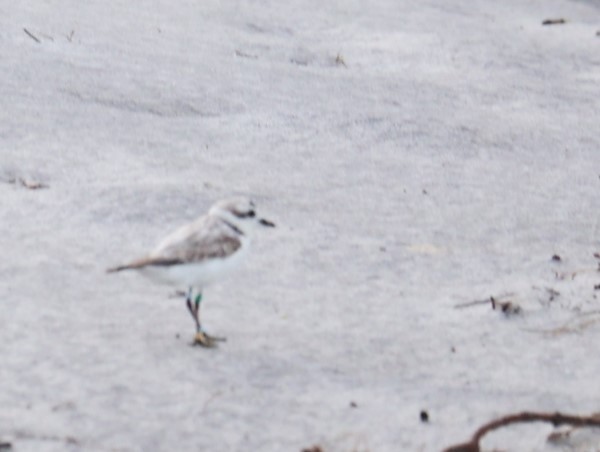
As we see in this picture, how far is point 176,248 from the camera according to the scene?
467cm

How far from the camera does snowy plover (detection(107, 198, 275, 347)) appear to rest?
461 centimetres

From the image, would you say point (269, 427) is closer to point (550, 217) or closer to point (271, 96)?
point (550, 217)

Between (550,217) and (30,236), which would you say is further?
(550,217)

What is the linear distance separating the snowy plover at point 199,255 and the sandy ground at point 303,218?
218 millimetres

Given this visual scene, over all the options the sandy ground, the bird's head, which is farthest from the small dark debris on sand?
the bird's head

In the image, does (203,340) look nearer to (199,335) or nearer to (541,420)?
(199,335)

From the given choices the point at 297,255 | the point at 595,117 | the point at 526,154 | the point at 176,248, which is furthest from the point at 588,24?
the point at 176,248

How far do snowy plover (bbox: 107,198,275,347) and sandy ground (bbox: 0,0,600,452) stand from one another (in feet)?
0.71

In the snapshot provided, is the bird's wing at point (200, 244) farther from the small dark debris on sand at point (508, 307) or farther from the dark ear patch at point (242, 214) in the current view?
the small dark debris on sand at point (508, 307)

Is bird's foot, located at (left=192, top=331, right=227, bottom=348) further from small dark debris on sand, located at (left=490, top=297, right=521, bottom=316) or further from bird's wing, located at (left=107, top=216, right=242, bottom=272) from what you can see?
Answer: small dark debris on sand, located at (left=490, top=297, right=521, bottom=316)

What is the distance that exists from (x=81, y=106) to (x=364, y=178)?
1.60 metres

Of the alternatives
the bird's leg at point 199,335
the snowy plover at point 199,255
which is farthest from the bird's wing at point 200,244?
the bird's leg at point 199,335

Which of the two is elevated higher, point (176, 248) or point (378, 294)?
point (176, 248)

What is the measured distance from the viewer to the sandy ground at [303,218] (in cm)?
432
